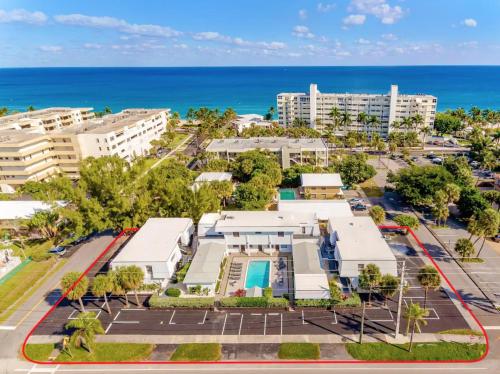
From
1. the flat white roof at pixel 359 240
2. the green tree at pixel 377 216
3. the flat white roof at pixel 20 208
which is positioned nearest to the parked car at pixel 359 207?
the green tree at pixel 377 216

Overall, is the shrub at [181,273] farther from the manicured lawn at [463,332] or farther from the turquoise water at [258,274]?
the manicured lawn at [463,332]

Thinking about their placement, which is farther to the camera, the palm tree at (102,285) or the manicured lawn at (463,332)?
the palm tree at (102,285)

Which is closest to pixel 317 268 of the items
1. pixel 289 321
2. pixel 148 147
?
pixel 289 321

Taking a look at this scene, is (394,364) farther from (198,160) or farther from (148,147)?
(148,147)

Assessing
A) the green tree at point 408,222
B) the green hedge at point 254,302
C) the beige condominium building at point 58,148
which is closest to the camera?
the green hedge at point 254,302

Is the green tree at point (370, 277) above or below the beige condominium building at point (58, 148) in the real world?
below

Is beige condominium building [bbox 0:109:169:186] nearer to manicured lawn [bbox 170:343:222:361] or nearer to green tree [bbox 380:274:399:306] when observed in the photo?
manicured lawn [bbox 170:343:222:361]

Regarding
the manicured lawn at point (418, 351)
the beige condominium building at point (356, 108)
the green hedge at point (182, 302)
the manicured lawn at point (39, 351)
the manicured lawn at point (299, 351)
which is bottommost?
the manicured lawn at point (39, 351)
